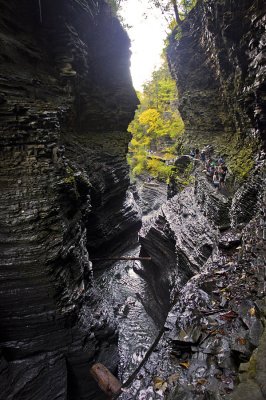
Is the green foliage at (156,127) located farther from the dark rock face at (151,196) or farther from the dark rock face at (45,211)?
the dark rock face at (45,211)

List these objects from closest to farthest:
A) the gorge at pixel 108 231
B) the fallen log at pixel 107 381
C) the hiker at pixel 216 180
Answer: the gorge at pixel 108 231 < the fallen log at pixel 107 381 < the hiker at pixel 216 180

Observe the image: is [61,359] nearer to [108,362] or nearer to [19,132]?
[108,362]

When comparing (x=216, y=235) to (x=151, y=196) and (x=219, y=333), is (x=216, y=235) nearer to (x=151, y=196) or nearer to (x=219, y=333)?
(x=219, y=333)

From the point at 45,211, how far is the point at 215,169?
9271mm

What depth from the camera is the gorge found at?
20.0 ft

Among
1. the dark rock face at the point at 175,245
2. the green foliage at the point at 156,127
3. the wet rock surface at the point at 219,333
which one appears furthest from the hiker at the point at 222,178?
the green foliage at the point at 156,127

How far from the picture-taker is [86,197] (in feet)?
43.9

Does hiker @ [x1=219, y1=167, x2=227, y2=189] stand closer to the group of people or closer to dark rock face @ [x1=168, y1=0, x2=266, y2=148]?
the group of people

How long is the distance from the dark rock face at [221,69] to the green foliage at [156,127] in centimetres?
231

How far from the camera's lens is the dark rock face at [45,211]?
8297 mm

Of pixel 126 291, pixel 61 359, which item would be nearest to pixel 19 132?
pixel 61 359

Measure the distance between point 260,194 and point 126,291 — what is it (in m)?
11.5

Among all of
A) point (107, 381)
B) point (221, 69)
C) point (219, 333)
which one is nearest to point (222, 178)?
point (221, 69)

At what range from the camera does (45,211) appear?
912 centimetres
